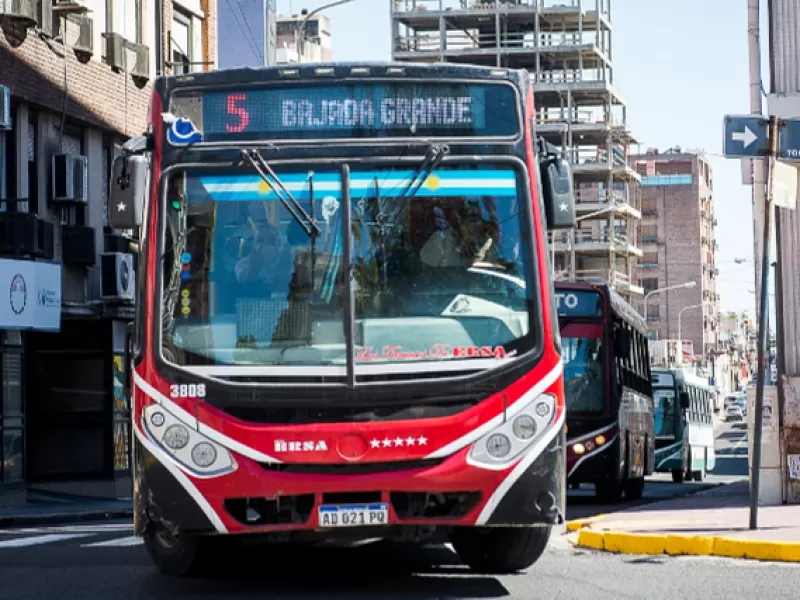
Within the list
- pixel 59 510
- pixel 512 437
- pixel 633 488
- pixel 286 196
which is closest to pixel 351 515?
pixel 512 437

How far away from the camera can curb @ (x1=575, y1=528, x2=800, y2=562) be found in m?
13.1

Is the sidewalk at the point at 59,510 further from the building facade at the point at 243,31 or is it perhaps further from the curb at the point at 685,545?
the building facade at the point at 243,31

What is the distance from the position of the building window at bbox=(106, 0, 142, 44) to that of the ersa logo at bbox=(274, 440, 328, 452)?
77.1 feet

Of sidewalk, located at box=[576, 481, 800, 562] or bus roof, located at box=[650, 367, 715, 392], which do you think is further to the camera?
bus roof, located at box=[650, 367, 715, 392]

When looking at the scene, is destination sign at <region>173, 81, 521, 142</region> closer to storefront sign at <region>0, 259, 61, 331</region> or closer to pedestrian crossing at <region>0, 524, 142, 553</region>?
pedestrian crossing at <region>0, 524, 142, 553</region>

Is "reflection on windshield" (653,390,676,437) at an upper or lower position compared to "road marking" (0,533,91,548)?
lower

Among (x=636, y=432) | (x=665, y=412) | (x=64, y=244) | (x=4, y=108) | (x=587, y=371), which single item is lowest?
(x=665, y=412)

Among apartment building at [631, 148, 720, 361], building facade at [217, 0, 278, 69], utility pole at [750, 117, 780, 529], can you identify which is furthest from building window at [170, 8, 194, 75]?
apartment building at [631, 148, 720, 361]

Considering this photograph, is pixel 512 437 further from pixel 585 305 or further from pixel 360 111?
pixel 585 305

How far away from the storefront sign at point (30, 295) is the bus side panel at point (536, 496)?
17858 mm

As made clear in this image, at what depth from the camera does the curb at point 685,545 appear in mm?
13062

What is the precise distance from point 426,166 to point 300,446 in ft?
6.46

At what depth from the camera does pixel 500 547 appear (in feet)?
37.7

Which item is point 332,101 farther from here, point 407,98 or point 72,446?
point 72,446
